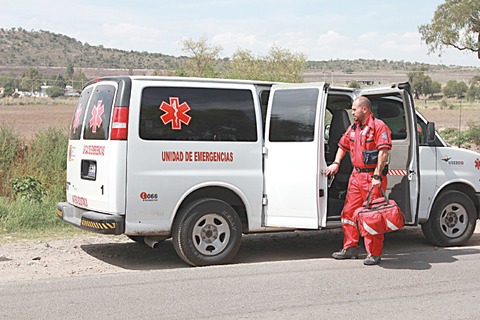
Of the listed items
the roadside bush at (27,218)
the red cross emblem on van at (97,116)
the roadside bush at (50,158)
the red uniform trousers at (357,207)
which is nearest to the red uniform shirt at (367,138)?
the red uniform trousers at (357,207)

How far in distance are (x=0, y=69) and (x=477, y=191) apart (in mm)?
81478

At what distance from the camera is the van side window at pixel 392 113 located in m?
9.66

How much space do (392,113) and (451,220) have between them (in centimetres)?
177

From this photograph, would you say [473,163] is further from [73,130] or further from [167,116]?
[73,130]

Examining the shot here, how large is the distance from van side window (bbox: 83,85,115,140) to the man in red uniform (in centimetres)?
271

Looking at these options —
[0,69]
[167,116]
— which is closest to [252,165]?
[167,116]

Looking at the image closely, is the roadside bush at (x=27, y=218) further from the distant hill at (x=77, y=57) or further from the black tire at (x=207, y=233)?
the distant hill at (x=77, y=57)

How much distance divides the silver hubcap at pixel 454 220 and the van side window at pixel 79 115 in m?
5.05

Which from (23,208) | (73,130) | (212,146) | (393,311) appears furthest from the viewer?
(23,208)

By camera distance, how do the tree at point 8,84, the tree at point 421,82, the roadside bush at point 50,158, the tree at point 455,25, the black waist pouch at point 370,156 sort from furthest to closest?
the tree at point 8,84 < the tree at point 421,82 < the tree at point 455,25 < the roadside bush at point 50,158 < the black waist pouch at point 370,156

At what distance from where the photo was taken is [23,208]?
11344 mm

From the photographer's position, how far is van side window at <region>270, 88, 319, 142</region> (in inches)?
345

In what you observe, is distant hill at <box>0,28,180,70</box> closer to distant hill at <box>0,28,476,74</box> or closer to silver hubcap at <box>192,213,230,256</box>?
distant hill at <box>0,28,476,74</box>

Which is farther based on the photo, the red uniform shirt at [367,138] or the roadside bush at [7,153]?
the roadside bush at [7,153]
